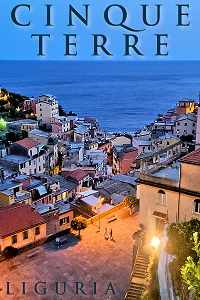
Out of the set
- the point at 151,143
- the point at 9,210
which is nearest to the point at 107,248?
the point at 9,210

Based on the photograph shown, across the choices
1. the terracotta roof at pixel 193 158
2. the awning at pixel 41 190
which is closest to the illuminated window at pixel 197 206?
the terracotta roof at pixel 193 158

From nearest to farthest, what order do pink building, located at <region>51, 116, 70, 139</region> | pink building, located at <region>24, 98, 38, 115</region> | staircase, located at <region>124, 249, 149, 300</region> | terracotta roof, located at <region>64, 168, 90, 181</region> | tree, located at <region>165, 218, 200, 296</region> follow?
tree, located at <region>165, 218, 200, 296</region>, staircase, located at <region>124, 249, 149, 300</region>, terracotta roof, located at <region>64, 168, 90, 181</region>, pink building, located at <region>51, 116, 70, 139</region>, pink building, located at <region>24, 98, 38, 115</region>

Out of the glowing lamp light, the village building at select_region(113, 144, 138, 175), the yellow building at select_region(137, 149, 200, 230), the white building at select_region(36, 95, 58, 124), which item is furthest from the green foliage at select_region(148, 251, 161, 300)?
the white building at select_region(36, 95, 58, 124)

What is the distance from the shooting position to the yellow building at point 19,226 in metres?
18.4

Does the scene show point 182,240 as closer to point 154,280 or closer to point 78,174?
point 154,280

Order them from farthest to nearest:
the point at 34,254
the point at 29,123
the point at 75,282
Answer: the point at 29,123
the point at 34,254
the point at 75,282

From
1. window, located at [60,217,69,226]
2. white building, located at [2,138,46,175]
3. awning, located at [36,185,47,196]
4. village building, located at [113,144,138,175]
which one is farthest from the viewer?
village building, located at [113,144,138,175]

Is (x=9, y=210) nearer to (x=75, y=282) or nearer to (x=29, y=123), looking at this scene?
(x=75, y=282)

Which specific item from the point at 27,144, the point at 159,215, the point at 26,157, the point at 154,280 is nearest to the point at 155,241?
the point at 159,215

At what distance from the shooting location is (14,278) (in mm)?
14109

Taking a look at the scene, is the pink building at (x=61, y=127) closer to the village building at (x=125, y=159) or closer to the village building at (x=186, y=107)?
the village building at (x=125, y=159)

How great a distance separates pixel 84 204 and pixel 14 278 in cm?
1145

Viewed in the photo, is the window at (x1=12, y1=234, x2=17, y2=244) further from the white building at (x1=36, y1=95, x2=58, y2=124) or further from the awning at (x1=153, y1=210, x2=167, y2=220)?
the white building at (x1=36, y1=95, x2=58, y2=124)

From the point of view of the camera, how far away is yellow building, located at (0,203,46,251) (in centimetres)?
1836
